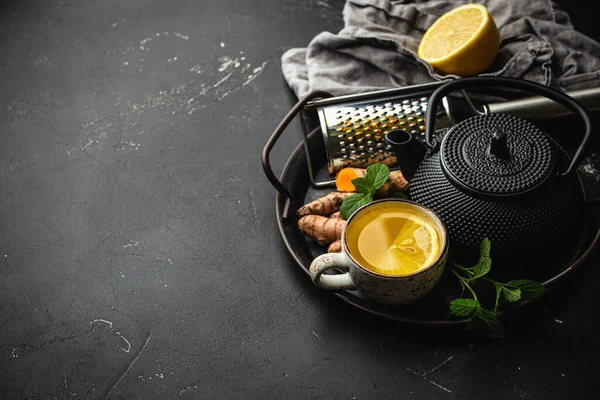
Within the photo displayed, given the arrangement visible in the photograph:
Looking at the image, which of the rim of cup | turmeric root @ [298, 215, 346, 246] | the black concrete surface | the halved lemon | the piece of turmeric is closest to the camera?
the rim of cup

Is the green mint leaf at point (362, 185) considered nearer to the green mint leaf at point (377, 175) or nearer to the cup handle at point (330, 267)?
the green mint leaf at point (377, 175)

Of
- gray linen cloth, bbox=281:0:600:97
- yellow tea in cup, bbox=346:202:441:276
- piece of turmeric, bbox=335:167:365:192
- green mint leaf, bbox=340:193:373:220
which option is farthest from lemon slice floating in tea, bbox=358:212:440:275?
gray linen cloth, bbox=281:0:600:97

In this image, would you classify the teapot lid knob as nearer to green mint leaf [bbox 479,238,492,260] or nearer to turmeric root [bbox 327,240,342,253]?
green mint leaf [bbox 479,238,492,260]

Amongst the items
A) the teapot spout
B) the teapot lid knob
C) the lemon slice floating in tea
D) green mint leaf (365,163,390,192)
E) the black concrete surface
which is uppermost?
the teapot lid knob

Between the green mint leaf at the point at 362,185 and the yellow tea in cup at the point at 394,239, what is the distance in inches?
3.9

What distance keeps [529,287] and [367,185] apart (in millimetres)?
369

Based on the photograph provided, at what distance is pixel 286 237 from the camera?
1233 mm

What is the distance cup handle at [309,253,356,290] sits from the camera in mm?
1058

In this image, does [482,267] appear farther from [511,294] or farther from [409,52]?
[409,52]

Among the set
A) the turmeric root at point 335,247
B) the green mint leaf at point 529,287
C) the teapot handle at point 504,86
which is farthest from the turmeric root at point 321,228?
the green mint leaf at point 529,287

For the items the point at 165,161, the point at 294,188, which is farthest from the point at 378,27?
the point at 165,161

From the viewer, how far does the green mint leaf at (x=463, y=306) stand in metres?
1.04

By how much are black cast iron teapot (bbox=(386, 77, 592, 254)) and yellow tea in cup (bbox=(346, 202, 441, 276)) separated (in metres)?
0.06

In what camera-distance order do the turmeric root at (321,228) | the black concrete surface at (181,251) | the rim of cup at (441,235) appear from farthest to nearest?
1. the turmeric root at (321,228)
2. the black concrete surface at (181,251)
3. the rim of cup at (441,235)
